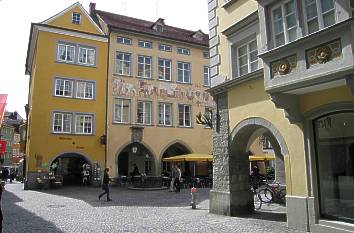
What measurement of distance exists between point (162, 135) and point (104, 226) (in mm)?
20809

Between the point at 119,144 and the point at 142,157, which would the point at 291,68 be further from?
the point at 142,157

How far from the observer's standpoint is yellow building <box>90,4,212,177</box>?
30.7 m

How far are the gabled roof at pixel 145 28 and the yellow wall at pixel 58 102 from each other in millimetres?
2872

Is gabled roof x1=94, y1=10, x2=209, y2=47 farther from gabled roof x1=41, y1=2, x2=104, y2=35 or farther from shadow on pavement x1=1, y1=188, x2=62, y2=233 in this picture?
shadow on pavement x1=1, y1=188, x2=62, y2=233

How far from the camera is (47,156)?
27281 millimetres

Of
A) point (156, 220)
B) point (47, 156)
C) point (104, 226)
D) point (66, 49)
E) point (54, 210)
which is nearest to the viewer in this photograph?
point (104, 226)

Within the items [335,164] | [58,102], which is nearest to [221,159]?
[335,164]

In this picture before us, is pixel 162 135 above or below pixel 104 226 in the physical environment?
above

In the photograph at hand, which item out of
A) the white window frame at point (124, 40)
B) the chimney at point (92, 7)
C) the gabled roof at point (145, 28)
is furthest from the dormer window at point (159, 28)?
the chimney at point (92, 7)

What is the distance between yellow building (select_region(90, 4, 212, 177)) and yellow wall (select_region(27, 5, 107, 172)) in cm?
83

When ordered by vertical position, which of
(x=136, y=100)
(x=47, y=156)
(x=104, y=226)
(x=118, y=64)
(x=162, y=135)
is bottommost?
(x=104, y=226)

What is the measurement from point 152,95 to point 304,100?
73.4 ft

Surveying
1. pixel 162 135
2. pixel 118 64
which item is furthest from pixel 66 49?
pixel 162 135

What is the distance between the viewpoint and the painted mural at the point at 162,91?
30.9m
